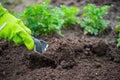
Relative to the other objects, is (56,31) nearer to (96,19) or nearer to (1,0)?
(96,19)

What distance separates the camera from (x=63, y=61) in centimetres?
401

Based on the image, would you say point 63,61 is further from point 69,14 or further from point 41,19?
point 69,14

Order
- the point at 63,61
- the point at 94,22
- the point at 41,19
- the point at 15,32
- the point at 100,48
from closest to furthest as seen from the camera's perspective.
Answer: the point at 15,32
the point at 63,61
the point at 100,48
the point at 41,19
the point at 94,22

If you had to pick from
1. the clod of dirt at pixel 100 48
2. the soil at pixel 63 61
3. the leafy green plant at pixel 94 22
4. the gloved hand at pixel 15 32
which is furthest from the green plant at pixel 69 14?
the gloved hand at pixel 15 32

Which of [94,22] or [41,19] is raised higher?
[41,19]

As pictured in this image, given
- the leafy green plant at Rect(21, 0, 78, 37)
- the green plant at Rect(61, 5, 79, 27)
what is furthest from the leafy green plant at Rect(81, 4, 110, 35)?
the leafy green plant at Rect(21, 0, 78, 37)

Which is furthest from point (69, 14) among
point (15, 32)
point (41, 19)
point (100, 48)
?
point (15, 32)

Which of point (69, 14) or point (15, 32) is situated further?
point (69, 14)

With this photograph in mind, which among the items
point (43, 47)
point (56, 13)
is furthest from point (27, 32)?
point (56, 13)

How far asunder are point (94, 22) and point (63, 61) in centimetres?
156

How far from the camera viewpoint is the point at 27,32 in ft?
11.1

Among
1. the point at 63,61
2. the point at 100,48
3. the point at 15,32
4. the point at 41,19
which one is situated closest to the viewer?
the point at 15,32

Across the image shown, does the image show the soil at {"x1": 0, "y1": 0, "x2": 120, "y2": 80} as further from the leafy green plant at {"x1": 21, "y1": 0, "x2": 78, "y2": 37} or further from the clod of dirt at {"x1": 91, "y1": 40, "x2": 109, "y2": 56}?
the leafy green plant at {"x1": 21, "y1": 0, "x2": 78, "y2": 37}

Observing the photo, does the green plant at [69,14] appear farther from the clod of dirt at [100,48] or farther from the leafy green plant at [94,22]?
the clod of dirt at [100,48]
